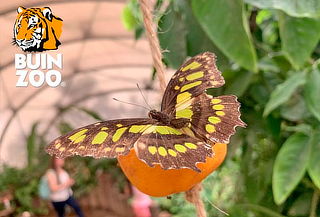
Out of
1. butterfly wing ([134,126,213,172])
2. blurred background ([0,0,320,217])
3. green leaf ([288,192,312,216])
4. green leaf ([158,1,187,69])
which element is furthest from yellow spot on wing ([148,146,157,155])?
green leaf ([288,192,312,216])

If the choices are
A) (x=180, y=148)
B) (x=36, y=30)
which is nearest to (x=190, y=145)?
(x=180, y=148)

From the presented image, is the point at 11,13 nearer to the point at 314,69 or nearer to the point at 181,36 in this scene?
the point at 181,36

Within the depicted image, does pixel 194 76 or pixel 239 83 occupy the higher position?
pixel 194 76

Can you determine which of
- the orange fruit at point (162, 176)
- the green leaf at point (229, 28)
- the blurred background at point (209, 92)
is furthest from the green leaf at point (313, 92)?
the orange fruit at point (162, 176)

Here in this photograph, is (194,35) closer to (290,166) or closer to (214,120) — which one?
(290,166)

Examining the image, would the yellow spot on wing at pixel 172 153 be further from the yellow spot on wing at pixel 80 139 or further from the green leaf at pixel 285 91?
the green leaf at pixel 285 91

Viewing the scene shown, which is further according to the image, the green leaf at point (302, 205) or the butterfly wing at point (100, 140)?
the green leaf at point (302, 205)
